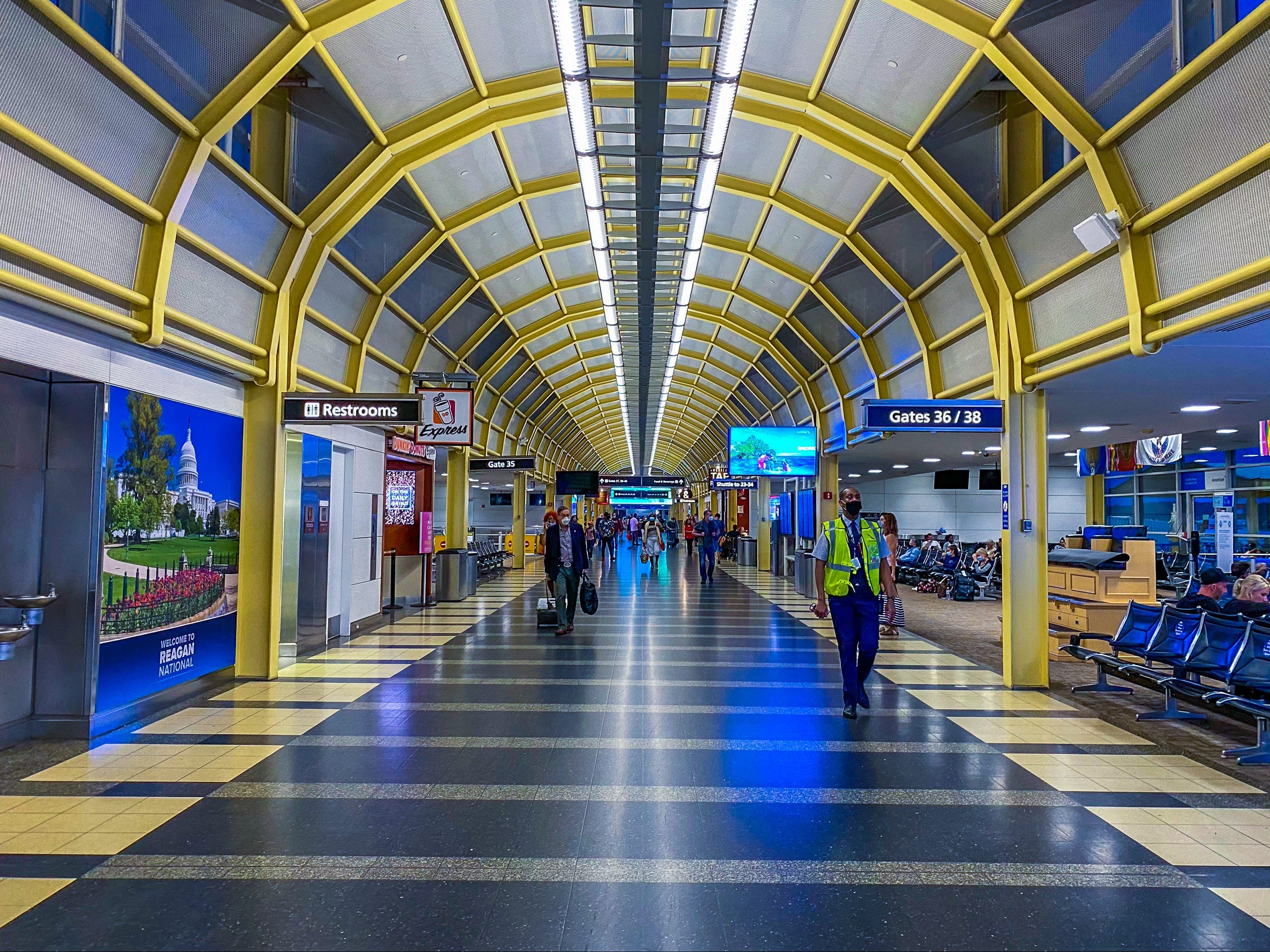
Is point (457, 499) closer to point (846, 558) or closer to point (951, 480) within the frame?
point (846, 558)

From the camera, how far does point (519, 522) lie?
2736 cm

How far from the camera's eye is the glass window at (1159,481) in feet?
84.9

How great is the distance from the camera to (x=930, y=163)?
8.28 metres

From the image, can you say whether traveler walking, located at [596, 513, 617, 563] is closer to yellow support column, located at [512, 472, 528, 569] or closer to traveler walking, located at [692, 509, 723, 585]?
yellow support column, located at [512, 472, 528, 569]

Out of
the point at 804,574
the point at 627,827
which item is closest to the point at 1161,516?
the point at 804,574

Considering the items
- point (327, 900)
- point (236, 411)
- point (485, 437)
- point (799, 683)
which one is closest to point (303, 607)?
point (236, 411)

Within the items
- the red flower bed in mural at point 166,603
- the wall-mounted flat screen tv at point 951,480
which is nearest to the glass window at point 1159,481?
the wall-mounted flat screen tv at point 951,480

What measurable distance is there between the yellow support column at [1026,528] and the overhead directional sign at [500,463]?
39.2 feet

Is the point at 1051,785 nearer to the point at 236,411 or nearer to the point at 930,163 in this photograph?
the point at 930,163

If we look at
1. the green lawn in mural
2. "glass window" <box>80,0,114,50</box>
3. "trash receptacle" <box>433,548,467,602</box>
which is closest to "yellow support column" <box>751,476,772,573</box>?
"trash receptacle" <box>433,548,467,602</box>

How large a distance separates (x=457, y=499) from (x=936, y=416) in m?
11.4

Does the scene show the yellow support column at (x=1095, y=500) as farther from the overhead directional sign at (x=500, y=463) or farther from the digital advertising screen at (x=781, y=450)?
the overhead directional sign at (x=500, y=463)

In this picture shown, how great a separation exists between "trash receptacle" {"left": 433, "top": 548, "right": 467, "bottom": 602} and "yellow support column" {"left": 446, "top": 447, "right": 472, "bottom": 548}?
22.5 inches

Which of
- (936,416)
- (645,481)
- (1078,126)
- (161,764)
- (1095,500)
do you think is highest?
(1078,126)
